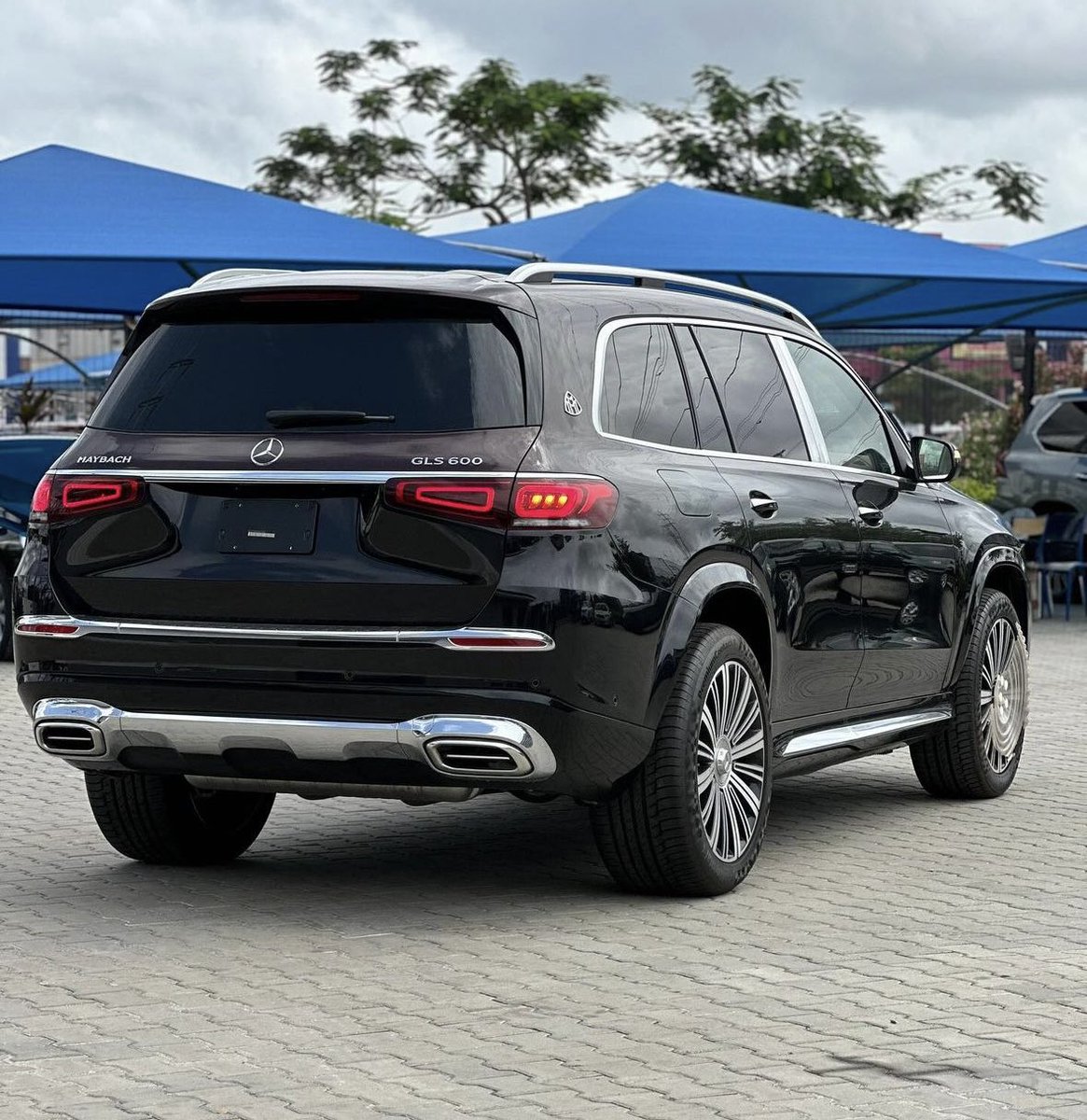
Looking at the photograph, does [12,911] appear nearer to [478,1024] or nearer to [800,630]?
[478,1024]

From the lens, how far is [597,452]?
6219mm

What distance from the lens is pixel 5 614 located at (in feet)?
49.8

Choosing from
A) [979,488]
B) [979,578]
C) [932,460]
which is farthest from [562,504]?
[979,488]

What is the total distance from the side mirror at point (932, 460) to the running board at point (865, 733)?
0.90m

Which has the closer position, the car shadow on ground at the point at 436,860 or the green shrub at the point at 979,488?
the car shadow on ground at the point at 436,860

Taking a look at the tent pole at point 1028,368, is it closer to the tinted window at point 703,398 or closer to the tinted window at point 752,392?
the tinted window at point 752,392

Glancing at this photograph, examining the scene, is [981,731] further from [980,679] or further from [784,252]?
[784,252]

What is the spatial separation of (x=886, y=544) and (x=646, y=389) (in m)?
1.60

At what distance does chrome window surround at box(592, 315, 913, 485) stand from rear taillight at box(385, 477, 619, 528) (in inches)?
15.2

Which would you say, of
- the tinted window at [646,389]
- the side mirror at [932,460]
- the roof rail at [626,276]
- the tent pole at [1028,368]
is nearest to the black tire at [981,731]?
the side mirror at [932,460]

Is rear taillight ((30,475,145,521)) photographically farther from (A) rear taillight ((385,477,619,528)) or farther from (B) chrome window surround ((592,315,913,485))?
(B) chrome window surround ((592,315,913,485))

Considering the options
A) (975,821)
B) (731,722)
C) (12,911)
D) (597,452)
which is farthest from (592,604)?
(975,821)

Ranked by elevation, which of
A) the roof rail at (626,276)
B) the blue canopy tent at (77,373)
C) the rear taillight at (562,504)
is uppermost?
the blue canopy tent at (77,373)

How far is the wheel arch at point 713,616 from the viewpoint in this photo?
20.6ft
